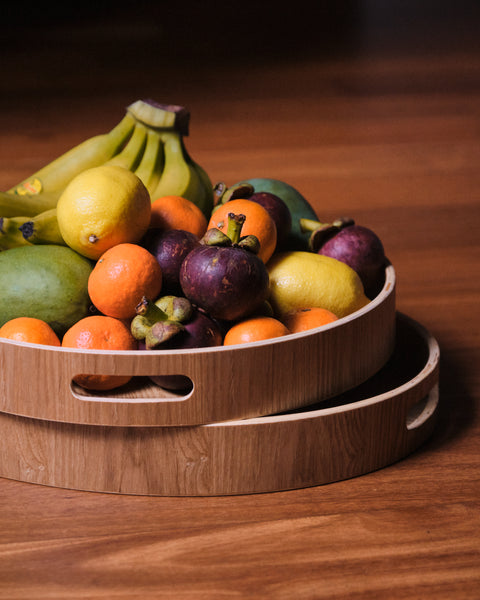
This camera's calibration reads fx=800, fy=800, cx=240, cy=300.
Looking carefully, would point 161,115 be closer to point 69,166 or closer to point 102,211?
point 69,166

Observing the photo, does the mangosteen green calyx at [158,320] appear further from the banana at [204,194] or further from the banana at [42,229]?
the banana at [204,194]

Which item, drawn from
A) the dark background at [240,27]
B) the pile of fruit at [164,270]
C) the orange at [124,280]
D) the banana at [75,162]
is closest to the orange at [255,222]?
the pile of fruit at [164,270]

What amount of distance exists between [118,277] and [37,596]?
1.01ft

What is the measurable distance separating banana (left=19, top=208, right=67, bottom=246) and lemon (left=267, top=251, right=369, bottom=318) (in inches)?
10.4

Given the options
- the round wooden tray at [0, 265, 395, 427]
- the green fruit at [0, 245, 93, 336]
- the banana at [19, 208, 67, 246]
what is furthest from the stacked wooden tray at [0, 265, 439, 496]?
the banana at [19, 208, 67, 246]

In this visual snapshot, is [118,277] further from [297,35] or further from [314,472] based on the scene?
[297,35]

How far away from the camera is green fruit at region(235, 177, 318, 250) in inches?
41.6

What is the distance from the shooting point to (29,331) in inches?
31.7

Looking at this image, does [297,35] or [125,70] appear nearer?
[125,70]

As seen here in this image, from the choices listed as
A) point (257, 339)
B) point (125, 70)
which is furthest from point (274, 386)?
point (125, 70)

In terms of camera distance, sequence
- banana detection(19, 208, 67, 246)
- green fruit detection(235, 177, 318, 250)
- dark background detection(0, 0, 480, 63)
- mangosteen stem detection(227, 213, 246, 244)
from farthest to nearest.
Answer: dark background detection(0, 0, 480, 63) < green fruit detection(235, 177, 318, 250) < banana detection(19, 208, 67, 246) < mangosteen stem detection(227, 213, 246, 244)

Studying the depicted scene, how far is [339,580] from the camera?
0.71 meters

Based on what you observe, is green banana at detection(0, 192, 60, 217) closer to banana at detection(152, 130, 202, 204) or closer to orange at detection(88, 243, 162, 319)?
banana at detection(152, 130, 202, 204)

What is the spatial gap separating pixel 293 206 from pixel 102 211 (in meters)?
0.32
